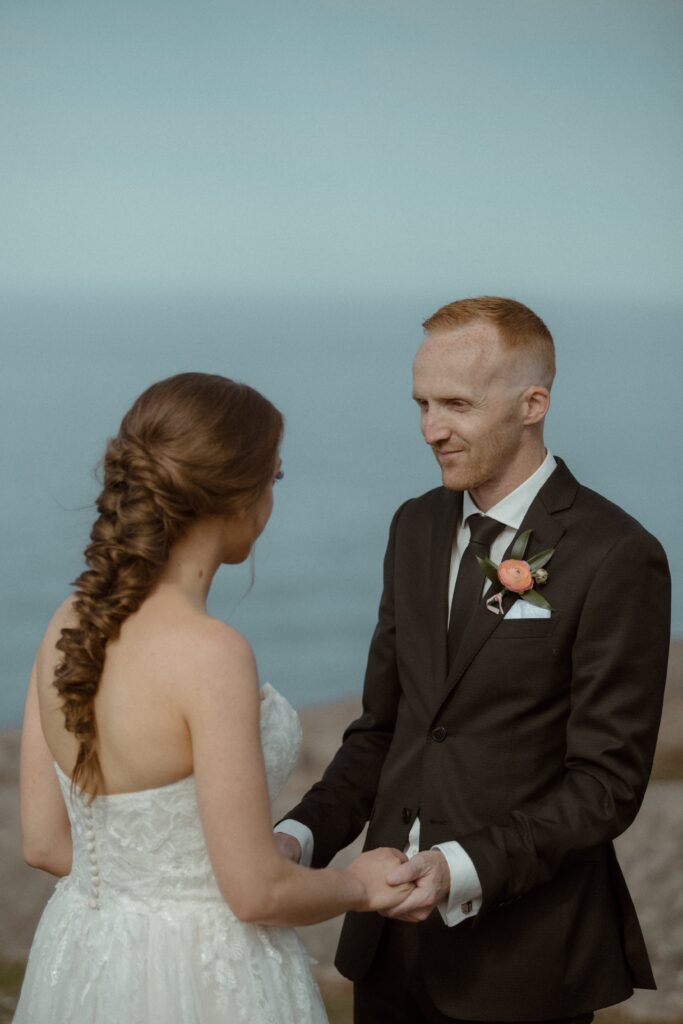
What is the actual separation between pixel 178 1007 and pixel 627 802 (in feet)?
2.46

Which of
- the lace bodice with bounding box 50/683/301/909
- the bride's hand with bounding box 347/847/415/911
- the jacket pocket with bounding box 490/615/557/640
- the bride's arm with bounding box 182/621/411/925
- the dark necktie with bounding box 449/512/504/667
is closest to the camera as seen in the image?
the bride's arm with bounding box 182/621/411/925

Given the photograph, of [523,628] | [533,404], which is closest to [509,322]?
[533,404]

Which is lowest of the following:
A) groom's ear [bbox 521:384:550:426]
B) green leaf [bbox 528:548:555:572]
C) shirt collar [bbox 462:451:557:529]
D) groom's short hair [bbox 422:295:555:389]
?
green leaf [bbox 528:548:555:572]

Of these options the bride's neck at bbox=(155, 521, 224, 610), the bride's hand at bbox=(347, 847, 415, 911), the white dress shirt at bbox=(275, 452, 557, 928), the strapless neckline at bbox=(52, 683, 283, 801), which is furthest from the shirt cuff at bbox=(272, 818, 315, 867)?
the bride's neck at bbox=(155, 521, 224, 610)

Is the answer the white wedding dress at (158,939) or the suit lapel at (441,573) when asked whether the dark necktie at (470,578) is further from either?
the white wedding dress at (158,939)

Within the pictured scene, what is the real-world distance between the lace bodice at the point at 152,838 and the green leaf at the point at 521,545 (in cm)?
48

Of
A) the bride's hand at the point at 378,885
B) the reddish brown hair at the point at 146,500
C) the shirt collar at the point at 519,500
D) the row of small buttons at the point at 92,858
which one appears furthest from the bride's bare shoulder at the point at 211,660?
the shirt collar at the point at 519,500

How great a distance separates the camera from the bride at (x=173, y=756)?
1813mm

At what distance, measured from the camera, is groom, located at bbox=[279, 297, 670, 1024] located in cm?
212

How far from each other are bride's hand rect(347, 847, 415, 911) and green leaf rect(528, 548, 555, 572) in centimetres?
52

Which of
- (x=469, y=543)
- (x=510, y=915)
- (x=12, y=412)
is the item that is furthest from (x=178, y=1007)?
(x=12, y=412)

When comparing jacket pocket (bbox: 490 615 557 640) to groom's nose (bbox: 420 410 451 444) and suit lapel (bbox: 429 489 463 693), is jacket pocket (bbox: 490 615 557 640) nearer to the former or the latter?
suit lapel (bbox: 429 489 463 693)

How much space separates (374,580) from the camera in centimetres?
641

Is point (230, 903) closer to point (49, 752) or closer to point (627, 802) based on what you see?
point (49, 752)
